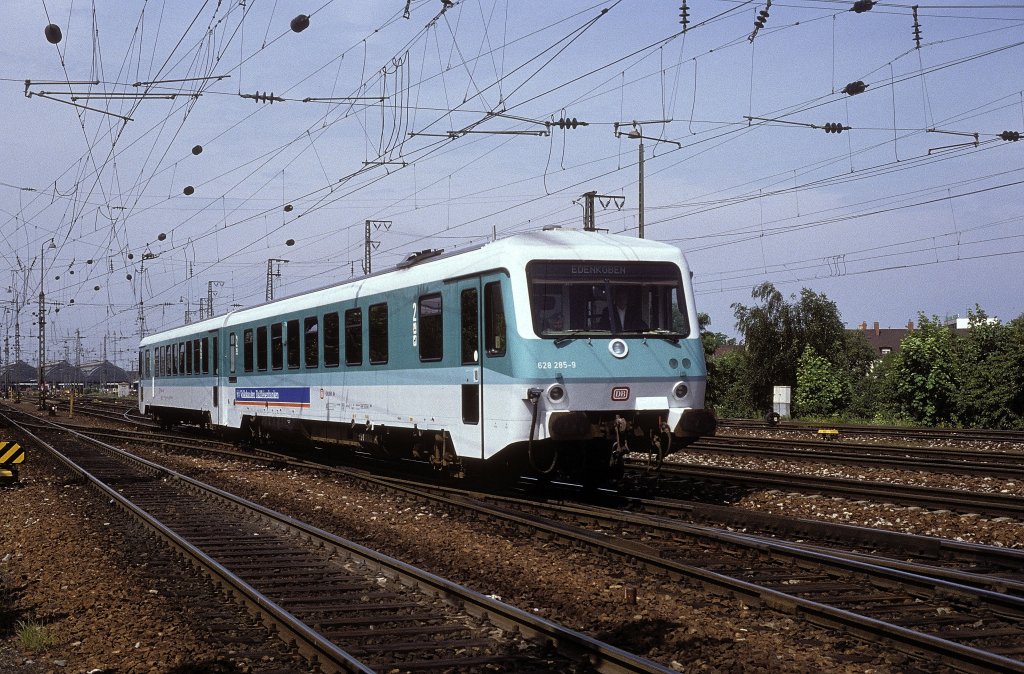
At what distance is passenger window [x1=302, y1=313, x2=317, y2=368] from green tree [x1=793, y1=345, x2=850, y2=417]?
3350cm

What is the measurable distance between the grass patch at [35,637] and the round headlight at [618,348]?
23.6 feet

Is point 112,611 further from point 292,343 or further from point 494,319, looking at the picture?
point 292,343

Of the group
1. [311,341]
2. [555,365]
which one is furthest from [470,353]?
[311,341]

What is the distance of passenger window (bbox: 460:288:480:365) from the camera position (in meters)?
13.2

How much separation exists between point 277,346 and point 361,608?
13396 millimetres

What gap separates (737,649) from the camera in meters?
6.74

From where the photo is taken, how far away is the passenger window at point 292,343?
64.6 feet

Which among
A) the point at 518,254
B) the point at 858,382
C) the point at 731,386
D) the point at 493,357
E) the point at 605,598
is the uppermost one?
the point at 518,254

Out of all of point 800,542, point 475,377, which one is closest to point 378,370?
point 475,377

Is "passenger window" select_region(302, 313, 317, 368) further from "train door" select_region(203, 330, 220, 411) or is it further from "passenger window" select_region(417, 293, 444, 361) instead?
"train door" select_region(203, 330, 220, 411)

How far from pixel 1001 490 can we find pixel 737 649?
10195 millimetres

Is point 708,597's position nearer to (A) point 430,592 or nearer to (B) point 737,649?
(B) point 737,649

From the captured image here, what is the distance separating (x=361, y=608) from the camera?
8.07m

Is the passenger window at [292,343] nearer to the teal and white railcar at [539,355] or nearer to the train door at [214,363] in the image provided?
the teal and white railcar at [539,355]
